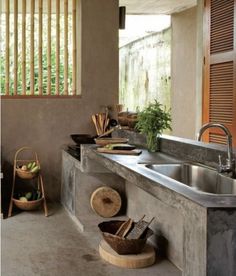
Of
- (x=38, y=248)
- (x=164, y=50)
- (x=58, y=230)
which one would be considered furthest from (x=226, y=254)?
(x=164, y=50)

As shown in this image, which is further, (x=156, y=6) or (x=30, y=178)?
(x=156, y=6)

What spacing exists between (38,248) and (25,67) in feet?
7.47

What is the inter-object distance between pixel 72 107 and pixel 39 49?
0.72 meters

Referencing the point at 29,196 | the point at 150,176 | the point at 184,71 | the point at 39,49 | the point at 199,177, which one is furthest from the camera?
the point at 184,71

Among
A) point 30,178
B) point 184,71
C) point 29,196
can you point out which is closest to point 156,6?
point 184,71

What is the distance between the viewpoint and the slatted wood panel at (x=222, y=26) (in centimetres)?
437

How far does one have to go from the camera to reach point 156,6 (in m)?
6.43

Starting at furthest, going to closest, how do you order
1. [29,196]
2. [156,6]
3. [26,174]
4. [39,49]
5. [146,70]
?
1. [146,70]
2. [156,6]
3. [39,49]
4. [29,196]
5. [26,174]

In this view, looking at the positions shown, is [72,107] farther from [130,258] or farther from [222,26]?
[130,258]

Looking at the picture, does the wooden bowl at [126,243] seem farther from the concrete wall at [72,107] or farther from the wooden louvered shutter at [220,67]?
the concrete wall at [72,107]

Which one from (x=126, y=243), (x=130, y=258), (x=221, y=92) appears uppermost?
(x=221, y=92)

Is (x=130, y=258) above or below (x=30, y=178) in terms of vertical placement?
below

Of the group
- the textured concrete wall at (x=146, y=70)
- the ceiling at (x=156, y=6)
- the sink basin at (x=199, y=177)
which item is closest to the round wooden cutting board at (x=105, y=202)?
the sink basin at (x=199, y=177)

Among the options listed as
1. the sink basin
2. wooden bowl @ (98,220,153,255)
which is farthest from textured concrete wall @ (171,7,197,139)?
the sink basin
